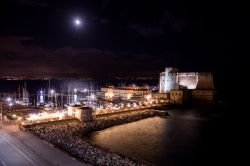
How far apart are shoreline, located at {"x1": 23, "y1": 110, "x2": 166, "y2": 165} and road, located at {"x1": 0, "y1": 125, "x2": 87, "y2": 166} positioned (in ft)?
2.33

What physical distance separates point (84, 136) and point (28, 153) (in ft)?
28.3

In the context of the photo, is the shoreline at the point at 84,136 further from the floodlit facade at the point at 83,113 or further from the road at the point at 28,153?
the floodlit facade at the point at 83,113

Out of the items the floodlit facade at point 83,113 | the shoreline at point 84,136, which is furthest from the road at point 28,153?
the floodlit facade at point 83,113

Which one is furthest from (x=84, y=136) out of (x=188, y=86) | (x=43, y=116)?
(x=188, y=86)

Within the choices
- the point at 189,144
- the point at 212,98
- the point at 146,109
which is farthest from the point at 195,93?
the point at 189,144

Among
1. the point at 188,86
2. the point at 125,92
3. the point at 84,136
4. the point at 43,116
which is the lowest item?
the point at 84,136

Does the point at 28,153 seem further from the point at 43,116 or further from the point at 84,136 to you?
the point at 43,116

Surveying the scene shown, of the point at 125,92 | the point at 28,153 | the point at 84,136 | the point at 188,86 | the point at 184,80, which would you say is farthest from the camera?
the point at 125,92

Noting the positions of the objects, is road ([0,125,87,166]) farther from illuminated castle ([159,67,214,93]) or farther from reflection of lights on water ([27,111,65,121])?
illuminated castle ([159,67,214,93])

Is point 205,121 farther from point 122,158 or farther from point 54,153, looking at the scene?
point 54,153

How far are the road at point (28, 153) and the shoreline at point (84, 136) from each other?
0.71m

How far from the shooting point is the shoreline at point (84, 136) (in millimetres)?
15841

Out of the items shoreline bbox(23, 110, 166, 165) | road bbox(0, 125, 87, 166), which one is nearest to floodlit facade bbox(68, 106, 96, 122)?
shoreline bbox(23, 110, 166, 165)

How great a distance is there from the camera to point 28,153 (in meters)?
15.3
